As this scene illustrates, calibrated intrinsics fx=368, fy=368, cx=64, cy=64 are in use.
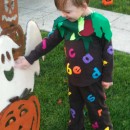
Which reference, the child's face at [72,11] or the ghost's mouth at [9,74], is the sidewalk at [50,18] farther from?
the ghost's mouth at [9,74]

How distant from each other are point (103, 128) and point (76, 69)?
65 centimetres

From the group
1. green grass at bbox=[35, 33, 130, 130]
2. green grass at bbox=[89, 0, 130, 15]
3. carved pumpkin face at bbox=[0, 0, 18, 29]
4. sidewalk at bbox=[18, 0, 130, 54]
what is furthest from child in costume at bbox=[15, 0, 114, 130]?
green grass at bbox=[89, 0, 130, 15]

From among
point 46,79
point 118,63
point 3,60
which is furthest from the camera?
point 118,63

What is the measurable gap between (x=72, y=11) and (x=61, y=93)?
1.50m

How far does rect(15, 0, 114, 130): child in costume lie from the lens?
246 cm

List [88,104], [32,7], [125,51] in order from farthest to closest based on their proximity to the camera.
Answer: [32,7]
[125,51]
[88,104]

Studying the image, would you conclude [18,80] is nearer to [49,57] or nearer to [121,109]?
[121,109]

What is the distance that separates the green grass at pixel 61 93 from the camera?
3355 millimetres

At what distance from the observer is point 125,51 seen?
4703 mm

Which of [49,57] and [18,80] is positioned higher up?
[18,80]

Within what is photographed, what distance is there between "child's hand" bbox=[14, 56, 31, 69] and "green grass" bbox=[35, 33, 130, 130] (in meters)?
1.00

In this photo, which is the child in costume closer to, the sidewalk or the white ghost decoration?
the white ghost decoration

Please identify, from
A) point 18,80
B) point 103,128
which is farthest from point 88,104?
point 18,80

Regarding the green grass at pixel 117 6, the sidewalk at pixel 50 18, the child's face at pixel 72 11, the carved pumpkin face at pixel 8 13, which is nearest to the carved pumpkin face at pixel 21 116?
the carved pumpkin face at pixel 8 13
